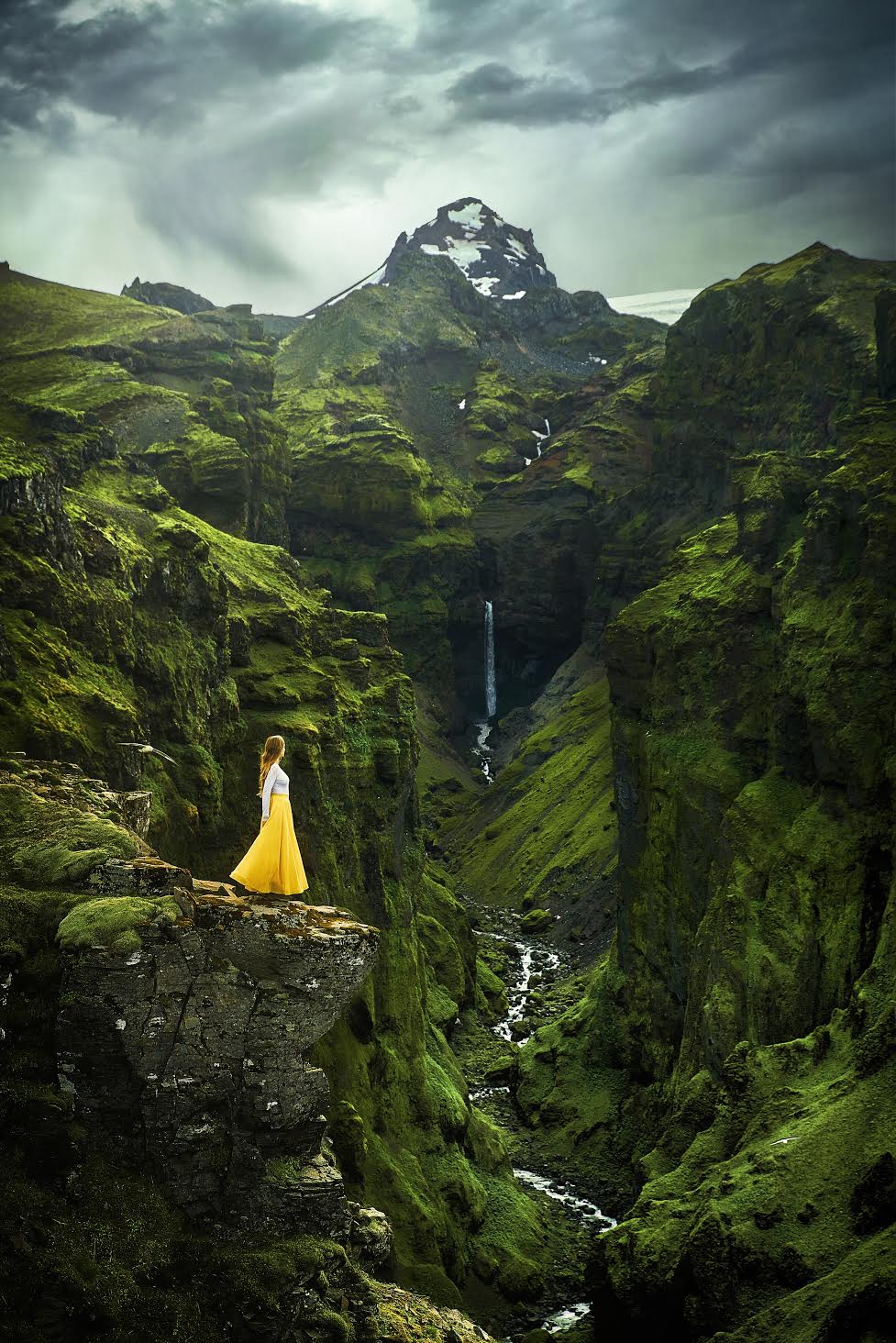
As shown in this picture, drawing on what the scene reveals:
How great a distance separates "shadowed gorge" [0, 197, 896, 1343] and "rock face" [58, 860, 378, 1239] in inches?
2.7

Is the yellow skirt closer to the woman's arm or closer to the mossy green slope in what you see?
the woman's arm

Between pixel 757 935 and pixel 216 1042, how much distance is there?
170ft

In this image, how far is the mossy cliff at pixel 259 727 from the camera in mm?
43281

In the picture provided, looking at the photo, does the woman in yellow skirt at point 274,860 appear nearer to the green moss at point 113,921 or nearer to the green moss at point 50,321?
the green moss at point 113,921

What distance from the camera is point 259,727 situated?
61625 mm

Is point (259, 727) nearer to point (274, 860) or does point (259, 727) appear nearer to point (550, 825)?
point (274, 860)

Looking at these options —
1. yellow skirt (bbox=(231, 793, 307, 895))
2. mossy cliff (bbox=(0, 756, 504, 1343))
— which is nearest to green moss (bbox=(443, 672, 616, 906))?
yellow skirt (bbox=(231, 793, 307, 895))

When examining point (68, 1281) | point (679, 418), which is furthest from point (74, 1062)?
point (679, 418)

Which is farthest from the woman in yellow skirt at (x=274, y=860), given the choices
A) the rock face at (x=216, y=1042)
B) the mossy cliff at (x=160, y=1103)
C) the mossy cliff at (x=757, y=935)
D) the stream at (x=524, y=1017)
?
the stream at (x=524, y=1017)

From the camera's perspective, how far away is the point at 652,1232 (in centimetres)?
5109

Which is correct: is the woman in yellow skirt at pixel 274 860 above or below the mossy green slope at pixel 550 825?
above

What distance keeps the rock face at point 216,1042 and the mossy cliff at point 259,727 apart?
107 inches

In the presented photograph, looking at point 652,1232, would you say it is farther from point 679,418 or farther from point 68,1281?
point 679,418

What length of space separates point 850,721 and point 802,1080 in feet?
73.2
